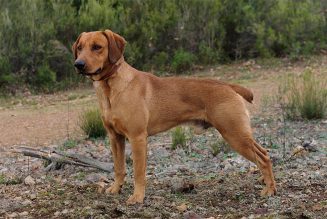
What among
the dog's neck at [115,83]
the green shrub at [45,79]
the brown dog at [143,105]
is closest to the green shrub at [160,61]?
the green shrub at [45,79]

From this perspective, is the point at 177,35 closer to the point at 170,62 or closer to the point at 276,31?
the point at 170,62

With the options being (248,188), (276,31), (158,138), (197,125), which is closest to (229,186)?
(248,188)

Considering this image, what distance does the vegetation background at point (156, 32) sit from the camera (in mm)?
16703

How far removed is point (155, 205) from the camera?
668cm

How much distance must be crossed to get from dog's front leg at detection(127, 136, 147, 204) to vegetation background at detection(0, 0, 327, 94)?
9740 mm

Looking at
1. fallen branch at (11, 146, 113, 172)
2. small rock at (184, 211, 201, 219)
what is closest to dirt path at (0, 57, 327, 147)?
fallen branch at (11, 146, 113, 172)

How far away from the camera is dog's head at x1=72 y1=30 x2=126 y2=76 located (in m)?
6.74

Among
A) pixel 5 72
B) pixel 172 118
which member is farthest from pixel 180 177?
pixel 5 72

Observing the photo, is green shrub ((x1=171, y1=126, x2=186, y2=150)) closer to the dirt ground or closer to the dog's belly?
the dirt ground

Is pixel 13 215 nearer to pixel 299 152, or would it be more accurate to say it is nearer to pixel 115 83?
pixel 115 83

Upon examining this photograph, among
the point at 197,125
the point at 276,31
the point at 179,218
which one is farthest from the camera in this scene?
the point at 276,31

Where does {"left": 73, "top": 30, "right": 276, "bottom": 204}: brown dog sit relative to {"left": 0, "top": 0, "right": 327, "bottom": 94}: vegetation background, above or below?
above

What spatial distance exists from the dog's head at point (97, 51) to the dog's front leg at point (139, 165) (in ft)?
2.42

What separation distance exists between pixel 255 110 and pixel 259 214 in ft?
20.5
